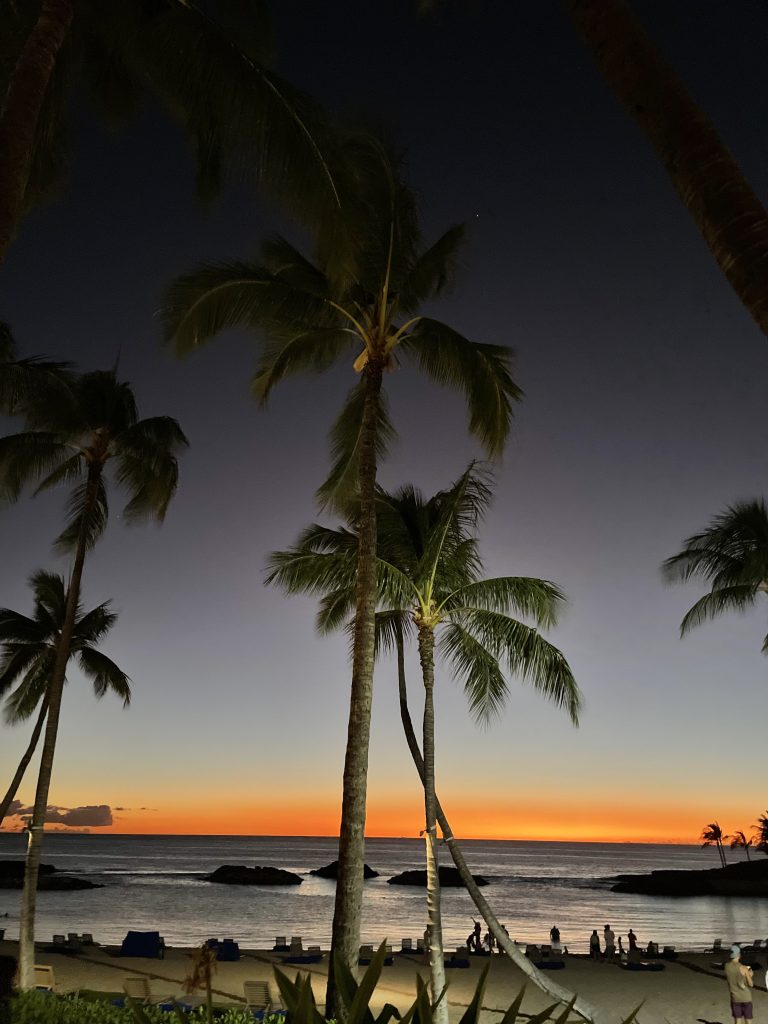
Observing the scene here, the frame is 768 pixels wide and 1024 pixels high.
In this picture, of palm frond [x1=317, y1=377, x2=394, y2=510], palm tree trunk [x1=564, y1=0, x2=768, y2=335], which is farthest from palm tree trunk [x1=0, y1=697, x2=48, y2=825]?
palm tree trunk [x1=564, y1=0, x2=768, y2=335]

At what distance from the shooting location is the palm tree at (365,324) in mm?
12570

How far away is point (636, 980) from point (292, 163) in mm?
19126

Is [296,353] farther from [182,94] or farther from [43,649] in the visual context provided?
[43,649]

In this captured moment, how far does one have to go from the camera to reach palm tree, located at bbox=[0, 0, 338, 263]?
7152 mm

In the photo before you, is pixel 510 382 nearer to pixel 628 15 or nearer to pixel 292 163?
pixel 292 163

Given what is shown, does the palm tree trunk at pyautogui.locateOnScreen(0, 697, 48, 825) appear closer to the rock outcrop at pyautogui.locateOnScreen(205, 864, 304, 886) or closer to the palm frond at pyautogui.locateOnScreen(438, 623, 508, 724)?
the palm frond at pyautogui.locateOnScreen(438, 623, 508, 724)

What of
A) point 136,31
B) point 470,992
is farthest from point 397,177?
point 470,992

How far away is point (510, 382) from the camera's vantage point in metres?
13.8

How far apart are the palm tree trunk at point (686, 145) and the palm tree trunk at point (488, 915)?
35.5 ft

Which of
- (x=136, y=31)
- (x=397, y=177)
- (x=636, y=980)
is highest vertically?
(x=397, y=177)

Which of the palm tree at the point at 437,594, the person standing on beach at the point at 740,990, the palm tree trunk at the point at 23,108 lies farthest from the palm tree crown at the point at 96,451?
the person standing on beach at the point at 740,990

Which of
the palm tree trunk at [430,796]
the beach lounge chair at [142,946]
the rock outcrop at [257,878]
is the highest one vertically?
the palm tree trunk at [430,796]

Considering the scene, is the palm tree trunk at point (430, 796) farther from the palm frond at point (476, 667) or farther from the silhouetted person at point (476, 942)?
the silhouetted person at point (476, 942)

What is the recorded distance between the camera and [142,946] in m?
21.1
